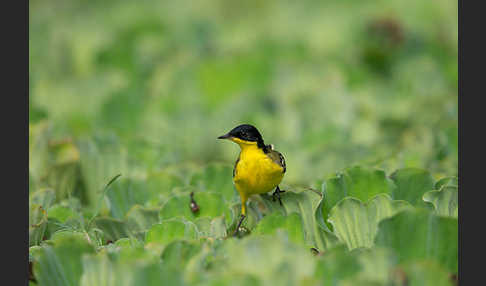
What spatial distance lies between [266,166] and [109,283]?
0.53 metres

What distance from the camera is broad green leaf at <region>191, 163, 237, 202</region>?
74.4 inches

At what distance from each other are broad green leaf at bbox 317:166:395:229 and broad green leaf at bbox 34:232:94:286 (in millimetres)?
571

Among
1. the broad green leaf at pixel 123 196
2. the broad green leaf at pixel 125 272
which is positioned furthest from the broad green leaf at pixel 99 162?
the broad green leaf at pixel 125 272

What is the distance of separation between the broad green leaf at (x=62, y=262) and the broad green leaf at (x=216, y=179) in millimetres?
653

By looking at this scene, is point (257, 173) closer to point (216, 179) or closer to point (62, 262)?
point (216, 179)

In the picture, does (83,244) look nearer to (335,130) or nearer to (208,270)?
(208,270)

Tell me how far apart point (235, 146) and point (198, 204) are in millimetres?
1204

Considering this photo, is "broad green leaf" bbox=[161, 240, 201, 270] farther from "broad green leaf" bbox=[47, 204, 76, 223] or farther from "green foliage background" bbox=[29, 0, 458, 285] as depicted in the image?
"broad green leaf" bbox=[47, 204, 76, 223]

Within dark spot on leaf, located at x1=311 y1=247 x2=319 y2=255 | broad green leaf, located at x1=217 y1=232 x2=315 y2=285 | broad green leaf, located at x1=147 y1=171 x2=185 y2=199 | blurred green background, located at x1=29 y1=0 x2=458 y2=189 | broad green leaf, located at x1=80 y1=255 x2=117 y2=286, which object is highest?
blurred green background, located at x1=29 y1=0 x2=458 y2=189

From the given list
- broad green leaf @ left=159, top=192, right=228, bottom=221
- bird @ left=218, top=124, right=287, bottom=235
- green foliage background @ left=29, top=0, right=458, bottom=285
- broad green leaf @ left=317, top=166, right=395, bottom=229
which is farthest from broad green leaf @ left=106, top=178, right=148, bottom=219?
broad green leaf @ left=317, top=166, right=395, bottom=229

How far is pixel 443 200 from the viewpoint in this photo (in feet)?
4.66

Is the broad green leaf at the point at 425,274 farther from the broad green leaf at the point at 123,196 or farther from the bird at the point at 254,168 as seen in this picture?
the broad green leaf at the point at 123,196

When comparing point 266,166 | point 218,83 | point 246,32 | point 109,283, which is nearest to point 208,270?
point 109,283

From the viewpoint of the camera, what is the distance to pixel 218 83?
340cm
